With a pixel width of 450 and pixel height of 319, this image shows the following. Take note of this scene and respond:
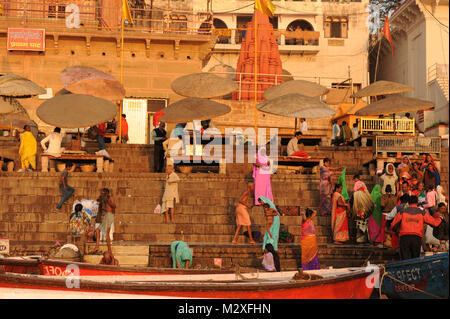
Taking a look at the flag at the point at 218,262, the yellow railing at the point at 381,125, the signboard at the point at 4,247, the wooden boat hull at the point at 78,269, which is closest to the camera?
the wooden boat hull at the point at 78,269

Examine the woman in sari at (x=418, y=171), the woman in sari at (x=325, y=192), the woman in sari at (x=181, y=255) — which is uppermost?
the woman in sari at (x=418, y=171)

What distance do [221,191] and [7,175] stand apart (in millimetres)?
4676

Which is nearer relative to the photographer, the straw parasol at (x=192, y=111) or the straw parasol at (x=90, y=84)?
the straw parasol at (x=192, y=111)

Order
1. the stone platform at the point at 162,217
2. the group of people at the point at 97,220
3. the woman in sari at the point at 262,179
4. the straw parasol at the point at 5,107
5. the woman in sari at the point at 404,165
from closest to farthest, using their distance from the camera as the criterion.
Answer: the stone platform at the point at 162,217 < the group of people at the point at 97,220 < the woman in sari at the point at 262,179 < the woman in sari at the point at 404,165 < the straw parasol at the point at 5,107

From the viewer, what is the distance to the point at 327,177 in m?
13.7

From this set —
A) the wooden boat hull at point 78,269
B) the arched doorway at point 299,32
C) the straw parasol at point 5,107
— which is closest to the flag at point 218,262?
the wooden boat hull at point 78,269

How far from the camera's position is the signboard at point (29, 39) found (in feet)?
77.5

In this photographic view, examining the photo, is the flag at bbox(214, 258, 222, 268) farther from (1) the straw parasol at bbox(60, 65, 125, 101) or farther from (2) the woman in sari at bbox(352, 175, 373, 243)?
(1) the straw parasol at bbox(60, 65, 125, 101)

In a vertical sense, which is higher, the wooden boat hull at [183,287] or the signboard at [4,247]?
the signboard at [4,247]

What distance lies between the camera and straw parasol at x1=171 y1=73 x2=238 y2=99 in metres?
18.0

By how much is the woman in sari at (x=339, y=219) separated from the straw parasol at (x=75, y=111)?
5620 mm

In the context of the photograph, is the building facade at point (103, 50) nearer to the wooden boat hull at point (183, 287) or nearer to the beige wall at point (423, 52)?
the beige wall at point (423, 52)

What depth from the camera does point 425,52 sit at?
26.3 metres

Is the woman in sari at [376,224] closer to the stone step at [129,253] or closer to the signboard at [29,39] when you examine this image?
the stone step at [129,253]
